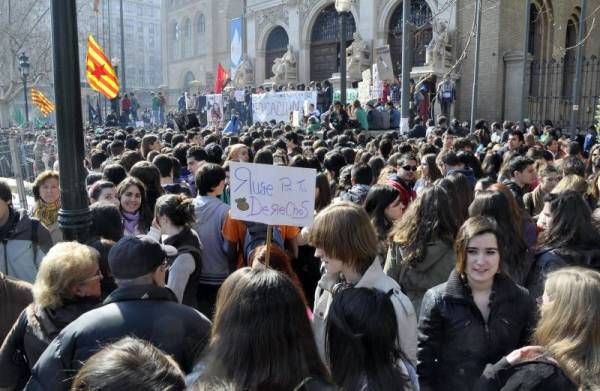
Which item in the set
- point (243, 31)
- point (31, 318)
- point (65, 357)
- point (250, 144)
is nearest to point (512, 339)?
point (65, 357)

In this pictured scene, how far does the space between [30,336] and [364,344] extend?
1685 mm

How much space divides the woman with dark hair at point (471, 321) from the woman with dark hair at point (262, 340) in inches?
41.0

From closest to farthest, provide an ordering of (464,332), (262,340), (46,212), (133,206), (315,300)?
(262,340) → (464,332) → (315,300) → (133,206) → (46,212)

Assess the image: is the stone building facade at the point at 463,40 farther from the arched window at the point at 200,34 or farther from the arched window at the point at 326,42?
the arched window at the point at 200,34

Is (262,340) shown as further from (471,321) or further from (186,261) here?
(186,261)

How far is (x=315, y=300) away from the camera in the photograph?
11.3 feet

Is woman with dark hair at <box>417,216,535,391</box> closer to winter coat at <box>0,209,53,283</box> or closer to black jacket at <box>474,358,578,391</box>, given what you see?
black jacket at <box>474,358,578,391</box>

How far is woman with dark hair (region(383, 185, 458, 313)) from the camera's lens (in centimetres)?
371

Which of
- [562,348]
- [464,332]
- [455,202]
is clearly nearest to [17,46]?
[455,202]

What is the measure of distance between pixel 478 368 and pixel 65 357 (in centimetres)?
199

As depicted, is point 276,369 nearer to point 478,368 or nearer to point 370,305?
point 370,305

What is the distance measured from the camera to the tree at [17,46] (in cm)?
3127

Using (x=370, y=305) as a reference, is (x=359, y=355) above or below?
below

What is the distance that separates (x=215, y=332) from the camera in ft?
7.25
